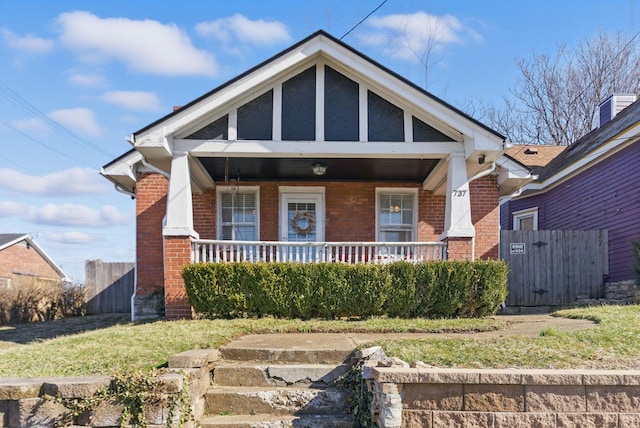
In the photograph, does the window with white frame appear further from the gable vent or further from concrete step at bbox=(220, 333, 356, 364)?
the gable vent

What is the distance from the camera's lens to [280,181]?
36.3ft

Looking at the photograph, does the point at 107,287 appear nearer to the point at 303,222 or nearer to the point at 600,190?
the point at 303,222

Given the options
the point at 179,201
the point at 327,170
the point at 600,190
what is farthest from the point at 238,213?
the point at 600,190

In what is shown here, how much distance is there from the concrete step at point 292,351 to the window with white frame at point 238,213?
5265 mm

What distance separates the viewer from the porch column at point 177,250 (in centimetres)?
832

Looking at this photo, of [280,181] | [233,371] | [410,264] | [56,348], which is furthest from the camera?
[280,181]

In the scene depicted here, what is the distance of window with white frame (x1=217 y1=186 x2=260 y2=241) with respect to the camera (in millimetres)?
11102

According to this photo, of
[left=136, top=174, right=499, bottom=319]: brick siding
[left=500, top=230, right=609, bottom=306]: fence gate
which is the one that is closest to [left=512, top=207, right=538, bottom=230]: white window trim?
[left=500, top=230, right=609, bottom=306]: fence gate

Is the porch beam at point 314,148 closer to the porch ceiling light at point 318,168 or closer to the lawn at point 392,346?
the porch ceiling light at point 318,168

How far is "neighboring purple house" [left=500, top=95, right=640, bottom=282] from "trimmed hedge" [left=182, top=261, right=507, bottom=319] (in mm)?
5405

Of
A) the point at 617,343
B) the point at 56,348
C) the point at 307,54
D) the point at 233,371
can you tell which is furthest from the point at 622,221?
the point at 56,348

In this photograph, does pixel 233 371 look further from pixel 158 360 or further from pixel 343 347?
pixel 343 347

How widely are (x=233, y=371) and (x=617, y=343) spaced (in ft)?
13.2

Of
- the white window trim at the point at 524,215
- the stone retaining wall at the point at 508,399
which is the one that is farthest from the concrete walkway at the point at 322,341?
the white window trim at the point at 524,215
